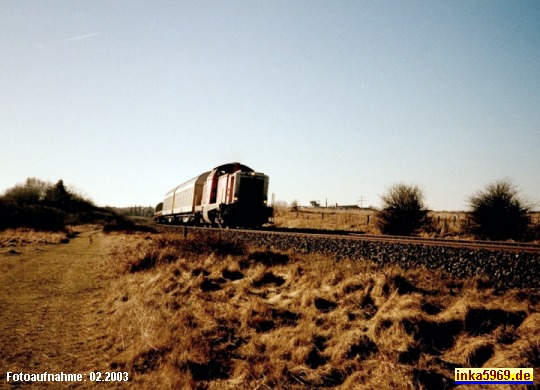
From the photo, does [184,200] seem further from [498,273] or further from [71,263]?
[498,273]

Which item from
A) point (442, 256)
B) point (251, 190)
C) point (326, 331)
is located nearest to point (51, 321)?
point (326, 331)

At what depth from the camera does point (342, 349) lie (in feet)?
16.1

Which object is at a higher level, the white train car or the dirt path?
the white train car

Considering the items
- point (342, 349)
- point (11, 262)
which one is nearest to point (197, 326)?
point (342, 349)

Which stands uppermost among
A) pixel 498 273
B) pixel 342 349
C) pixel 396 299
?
pixel 498 273

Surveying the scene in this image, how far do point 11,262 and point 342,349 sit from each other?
17.5m

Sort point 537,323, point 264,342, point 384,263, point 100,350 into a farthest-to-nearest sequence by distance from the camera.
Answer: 1. point 384,263
2. point 100,350
3. point 264,342
4. point 537,323

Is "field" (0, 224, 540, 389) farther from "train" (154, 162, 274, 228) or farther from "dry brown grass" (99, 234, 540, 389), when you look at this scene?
"train" (154, 162, 274, 228)

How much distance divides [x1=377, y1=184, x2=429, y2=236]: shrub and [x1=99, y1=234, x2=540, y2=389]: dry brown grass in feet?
58.3

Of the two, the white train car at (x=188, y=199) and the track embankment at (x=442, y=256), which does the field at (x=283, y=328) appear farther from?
the white train car at (x=188, y=199)

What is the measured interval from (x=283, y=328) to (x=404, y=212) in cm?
2119

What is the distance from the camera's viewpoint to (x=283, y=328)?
19.4 ft

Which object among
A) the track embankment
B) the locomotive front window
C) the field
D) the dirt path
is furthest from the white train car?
the field

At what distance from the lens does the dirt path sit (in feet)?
18.4
